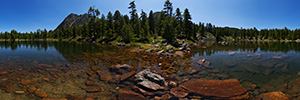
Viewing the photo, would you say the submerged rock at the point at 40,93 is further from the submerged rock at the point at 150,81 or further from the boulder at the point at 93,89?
the submerged rock at the point at 150,81

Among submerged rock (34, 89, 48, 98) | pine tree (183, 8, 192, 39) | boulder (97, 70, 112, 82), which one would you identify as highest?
pine tree (183, 8, 192, 39)

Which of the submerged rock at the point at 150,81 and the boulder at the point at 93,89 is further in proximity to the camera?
the submerged rock at the point at 150,81

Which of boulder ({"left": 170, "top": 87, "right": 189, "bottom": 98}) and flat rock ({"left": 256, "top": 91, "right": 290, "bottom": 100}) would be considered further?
boulder ({"left": 170, "top": 87, "right": 189, "bottom": 98})

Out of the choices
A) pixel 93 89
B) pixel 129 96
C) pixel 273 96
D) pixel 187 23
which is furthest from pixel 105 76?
pixel 187 23

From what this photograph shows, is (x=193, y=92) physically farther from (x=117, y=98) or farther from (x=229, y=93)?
(x=117, y=98)

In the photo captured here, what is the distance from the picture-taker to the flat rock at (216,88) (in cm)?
984

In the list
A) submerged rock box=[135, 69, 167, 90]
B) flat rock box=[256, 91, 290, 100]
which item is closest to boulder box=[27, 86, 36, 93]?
submerged rock box=[135, 69, 167, 90]

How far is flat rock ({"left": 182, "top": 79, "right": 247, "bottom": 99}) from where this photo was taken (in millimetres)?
9836

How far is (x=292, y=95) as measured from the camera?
9.65m

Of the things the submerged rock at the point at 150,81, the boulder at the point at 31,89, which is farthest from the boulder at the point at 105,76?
the boulder at the point at 31,89

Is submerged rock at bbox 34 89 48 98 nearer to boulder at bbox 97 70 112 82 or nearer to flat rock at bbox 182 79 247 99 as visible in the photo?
boulder at bbox 97 70 112 82

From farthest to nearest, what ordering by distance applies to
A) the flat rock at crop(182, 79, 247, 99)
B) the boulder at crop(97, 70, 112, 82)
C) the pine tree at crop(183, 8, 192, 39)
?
1. the pine tree at crop(183, 8, 192, 39)
2. the boulder at crop(97, 70, 112, 82)
3. the flat rock at crop(182, 79, 247, 99)

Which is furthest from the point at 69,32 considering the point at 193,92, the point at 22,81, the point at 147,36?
the point at 193,92

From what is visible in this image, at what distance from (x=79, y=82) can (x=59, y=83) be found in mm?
1634
